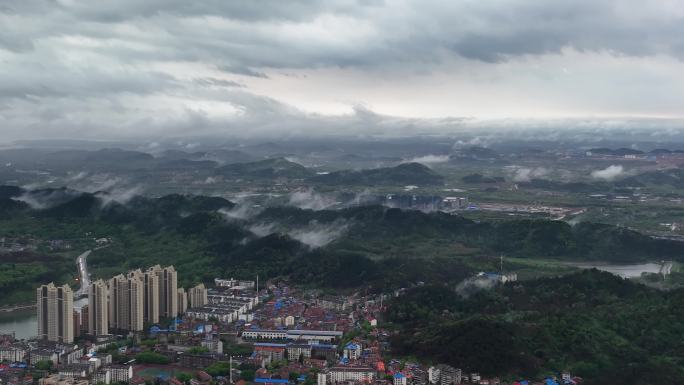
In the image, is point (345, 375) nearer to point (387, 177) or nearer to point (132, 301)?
point (132, 301)

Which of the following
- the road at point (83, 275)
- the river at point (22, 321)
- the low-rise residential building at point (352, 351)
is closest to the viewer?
the low-rise residential building at point (352, 351)

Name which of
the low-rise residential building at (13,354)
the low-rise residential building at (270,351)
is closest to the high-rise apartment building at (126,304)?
the low-rise residential building at (13,354)

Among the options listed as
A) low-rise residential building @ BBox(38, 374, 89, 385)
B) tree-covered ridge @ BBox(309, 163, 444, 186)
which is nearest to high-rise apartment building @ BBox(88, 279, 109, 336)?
low-rise residential building @ BBox(38, 374, 89, 385)

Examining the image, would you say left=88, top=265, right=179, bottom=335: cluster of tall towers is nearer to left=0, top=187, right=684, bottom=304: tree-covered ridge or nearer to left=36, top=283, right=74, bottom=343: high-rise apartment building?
left=36, top=283, right=74, bottom=343: high-rise apartment building

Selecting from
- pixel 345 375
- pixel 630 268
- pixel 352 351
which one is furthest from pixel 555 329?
pixel 630 268

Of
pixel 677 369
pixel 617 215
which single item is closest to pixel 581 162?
pixel 617 215

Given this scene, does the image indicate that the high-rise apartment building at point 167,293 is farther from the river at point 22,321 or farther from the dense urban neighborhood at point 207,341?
the river at point 22,321

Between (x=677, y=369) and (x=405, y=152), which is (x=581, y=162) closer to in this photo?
(x=405, y=152)
